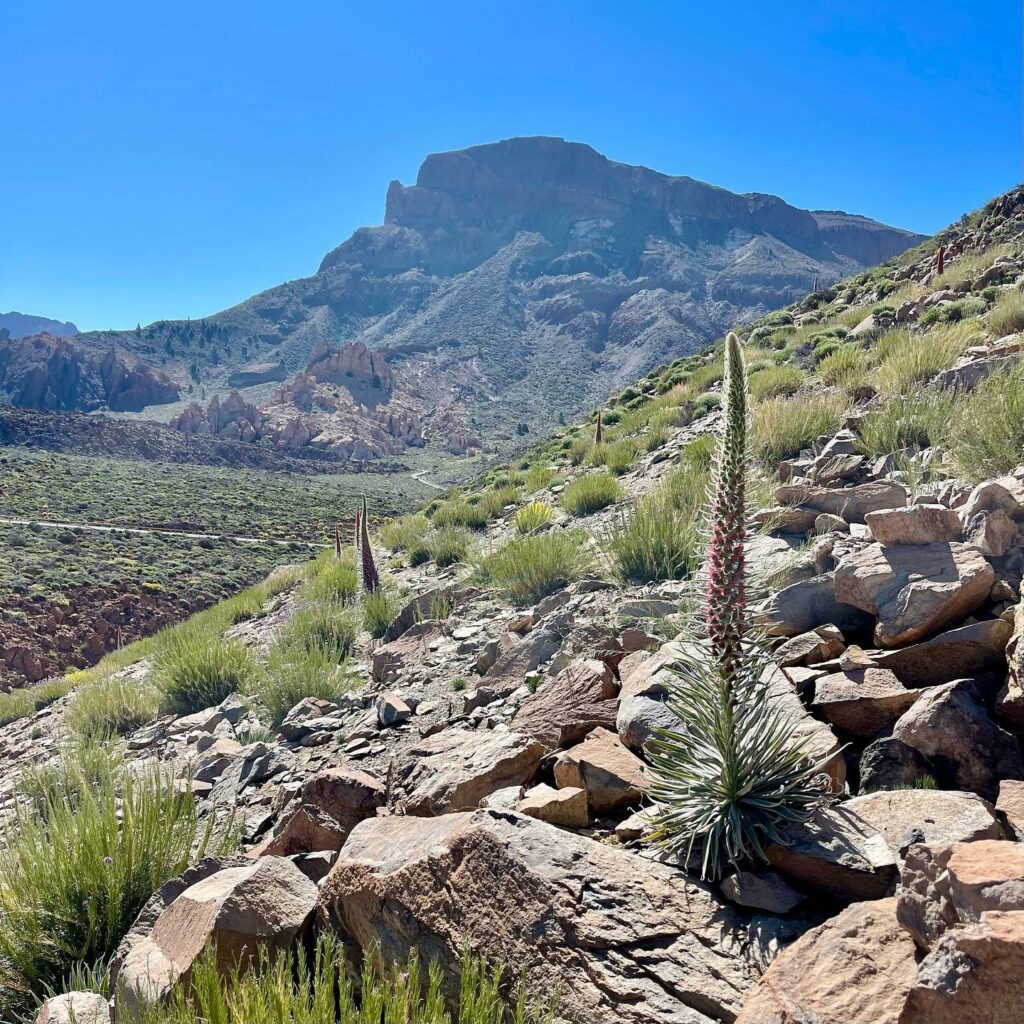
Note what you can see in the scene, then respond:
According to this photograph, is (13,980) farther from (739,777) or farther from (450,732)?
(739,777)

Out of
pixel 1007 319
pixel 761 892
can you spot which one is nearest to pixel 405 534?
pixel 1007 319

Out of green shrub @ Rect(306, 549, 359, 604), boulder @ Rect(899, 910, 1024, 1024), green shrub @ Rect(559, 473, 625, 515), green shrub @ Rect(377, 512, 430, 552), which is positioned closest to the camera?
boulder @ Rect(899, 910, 1024, 1024)

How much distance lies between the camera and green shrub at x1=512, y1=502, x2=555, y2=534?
33.4 ft

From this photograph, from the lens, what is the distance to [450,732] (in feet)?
14.2

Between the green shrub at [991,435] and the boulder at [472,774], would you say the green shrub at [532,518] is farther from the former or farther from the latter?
the boulder at [472,774]

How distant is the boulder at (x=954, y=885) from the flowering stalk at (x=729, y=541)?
81 centimetres

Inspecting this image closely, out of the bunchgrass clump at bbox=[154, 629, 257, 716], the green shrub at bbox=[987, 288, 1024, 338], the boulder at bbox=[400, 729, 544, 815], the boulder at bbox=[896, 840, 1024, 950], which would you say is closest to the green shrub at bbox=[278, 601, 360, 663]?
the bunchgrass clump at bbox=[154, 629, 257, 716]

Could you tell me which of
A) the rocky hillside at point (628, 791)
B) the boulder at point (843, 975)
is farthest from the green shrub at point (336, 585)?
the boulder at point (843, 975)

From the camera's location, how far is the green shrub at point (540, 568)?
6.96 meters

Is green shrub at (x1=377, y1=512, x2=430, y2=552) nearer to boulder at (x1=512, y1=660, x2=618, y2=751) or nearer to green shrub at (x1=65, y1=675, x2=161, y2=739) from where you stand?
green shrub at (x1=65, y1=675, x2=161, y2=739)

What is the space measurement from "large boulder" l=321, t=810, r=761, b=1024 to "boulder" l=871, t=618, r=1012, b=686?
144 cm

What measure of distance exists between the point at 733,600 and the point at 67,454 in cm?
5163

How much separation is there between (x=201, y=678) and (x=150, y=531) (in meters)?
22.6

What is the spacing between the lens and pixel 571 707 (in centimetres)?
374
